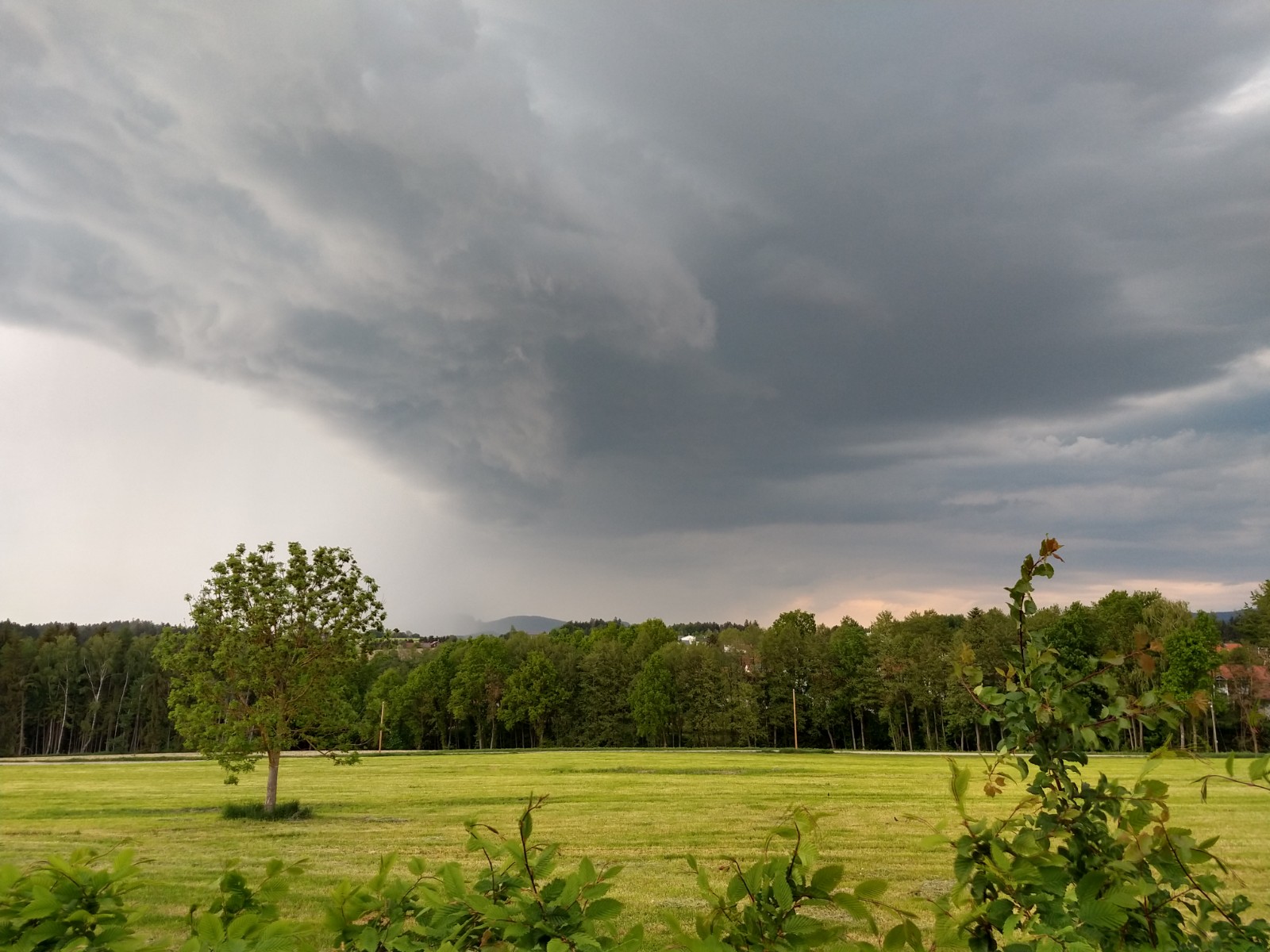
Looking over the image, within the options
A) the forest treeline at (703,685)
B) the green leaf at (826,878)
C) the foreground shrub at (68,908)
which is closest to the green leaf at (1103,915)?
the green leaf at (826,878)

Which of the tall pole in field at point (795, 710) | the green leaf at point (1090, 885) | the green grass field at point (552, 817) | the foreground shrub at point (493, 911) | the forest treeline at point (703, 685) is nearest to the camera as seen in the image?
the foreground shrub at point (493, 911)

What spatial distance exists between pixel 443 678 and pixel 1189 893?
249 feet

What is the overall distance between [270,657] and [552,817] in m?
9.21

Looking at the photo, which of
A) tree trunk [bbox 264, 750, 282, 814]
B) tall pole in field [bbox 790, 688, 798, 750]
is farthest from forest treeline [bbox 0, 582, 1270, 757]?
tree trunk [bbox 264, 750, 282, 814]

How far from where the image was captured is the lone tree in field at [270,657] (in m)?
20.5

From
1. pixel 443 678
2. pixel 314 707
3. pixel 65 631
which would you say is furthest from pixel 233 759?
pixel 65 631

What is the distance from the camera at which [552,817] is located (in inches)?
862

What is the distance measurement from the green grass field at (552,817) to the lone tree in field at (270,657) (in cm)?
239

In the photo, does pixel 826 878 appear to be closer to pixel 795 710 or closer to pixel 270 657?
pixel 270 657

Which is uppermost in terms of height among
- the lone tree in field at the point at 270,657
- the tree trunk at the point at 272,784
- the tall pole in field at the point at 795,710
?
the lone tree in field at the point at 270,657

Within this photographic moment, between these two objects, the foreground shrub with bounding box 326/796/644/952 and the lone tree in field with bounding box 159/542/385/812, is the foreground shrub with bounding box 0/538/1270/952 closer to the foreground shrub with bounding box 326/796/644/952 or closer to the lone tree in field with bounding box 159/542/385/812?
the foreground shrub with bounding box 326/796/644/952

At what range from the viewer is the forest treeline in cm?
5603

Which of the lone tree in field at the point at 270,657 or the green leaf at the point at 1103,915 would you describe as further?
the lone tree in field at the point at 270,657

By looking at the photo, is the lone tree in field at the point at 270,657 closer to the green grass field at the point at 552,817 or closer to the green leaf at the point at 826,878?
the green grass field at the point at 552,817
